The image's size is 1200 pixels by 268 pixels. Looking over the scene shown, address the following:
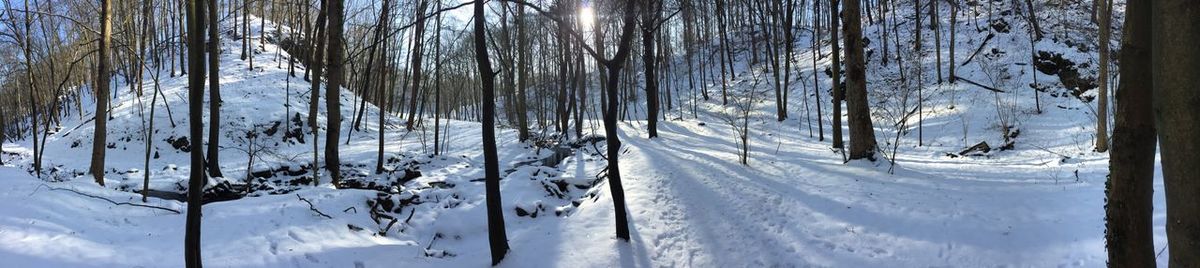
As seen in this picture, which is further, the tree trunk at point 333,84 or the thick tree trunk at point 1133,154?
the tree trunk at point 333,84

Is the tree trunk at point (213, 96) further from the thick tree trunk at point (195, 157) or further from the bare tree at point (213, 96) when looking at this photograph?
the thick tree trunk at point (195, 157)

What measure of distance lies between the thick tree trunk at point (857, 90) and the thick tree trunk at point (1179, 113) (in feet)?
24.0

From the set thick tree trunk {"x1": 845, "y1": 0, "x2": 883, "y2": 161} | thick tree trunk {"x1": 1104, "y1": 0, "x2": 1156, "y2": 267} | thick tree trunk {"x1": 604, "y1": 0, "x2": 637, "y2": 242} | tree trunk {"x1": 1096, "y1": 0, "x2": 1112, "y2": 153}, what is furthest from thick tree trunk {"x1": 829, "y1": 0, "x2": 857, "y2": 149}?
thick tree trunk {"x1": 1104, "y1": 0, "x2": 1156, "y2": 267}

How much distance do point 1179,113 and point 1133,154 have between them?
149 cm

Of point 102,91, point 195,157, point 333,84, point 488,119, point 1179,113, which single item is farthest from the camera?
point 333,84

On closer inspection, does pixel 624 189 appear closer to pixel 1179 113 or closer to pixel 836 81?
pixel 836 81

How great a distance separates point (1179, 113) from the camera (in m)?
1.87

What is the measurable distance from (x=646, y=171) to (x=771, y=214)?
3.59m

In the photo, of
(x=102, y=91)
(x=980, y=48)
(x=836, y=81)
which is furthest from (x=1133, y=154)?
(x=980, y=48)

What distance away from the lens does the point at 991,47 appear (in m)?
23.7

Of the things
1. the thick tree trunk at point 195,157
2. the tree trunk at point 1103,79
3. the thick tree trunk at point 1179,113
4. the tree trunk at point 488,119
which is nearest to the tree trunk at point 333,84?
the tree trunk at point 488,119

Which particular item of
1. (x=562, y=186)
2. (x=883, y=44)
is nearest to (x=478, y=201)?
(x=562, y=186)

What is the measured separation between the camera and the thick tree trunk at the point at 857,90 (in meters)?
9.06

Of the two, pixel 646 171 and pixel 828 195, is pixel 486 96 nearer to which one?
pixel 828 195
